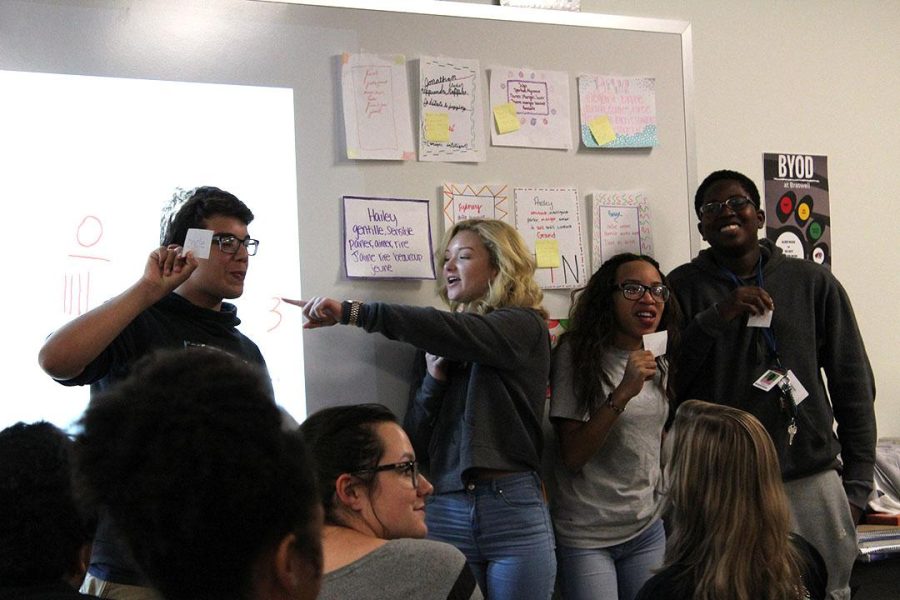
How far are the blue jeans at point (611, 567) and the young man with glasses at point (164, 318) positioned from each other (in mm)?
1081

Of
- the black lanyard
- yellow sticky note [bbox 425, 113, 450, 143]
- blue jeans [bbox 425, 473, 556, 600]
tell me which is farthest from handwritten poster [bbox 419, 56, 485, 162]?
blue jeans [bbox 425, 473, 556, 600]

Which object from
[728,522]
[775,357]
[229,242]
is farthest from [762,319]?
[229,242]

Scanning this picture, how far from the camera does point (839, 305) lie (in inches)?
115

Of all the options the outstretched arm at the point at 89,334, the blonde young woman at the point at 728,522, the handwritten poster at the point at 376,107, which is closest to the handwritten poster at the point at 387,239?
the handwritten poster at the point at 376,107

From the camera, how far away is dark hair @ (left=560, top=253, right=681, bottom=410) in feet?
8.98

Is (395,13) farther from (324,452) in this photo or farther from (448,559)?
(448,559)

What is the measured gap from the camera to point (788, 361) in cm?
287

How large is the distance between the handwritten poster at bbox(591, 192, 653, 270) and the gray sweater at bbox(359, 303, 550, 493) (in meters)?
0.52

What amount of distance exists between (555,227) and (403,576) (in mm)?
1825

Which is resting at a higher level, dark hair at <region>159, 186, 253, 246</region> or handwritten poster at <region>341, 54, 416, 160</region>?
handwritten poster at <region>341, 54, 416, 160</region>

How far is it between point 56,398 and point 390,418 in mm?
1164

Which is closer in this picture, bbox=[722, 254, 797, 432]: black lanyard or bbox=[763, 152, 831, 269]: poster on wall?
bbox=[722, 254, 797, 432]: black lanyard

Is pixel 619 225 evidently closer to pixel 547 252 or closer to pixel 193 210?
pixel 547 252

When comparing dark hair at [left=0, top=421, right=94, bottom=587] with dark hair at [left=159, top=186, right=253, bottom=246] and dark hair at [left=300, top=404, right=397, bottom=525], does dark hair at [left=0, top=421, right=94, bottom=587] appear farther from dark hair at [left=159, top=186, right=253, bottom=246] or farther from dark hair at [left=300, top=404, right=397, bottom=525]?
dark hair at [left=159, top=186, right=253, bottom=246]
